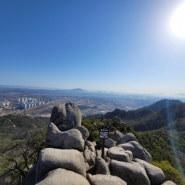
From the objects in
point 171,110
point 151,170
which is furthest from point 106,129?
point 171,110

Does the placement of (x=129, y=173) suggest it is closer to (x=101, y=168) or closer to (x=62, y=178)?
(x=101, y=168)

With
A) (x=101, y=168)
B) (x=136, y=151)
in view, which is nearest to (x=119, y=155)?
(x=101, y=168)

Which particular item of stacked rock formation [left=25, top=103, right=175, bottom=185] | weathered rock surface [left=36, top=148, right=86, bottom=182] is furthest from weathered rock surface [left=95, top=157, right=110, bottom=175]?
weathered rock surface [left=36, top=148, right=86, bottom=182]

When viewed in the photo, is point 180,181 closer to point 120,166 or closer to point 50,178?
point 120,166

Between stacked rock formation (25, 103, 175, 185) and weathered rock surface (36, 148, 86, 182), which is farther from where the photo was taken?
weathered rock surface (36, 148, 86, 182)

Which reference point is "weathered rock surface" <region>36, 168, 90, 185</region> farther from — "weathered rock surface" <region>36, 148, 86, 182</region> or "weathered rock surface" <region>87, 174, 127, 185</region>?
"weathered rock surface" <region>87, 174, 127, 185</region>

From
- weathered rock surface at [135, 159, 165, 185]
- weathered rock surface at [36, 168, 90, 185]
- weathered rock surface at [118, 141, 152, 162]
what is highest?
weathered rock surface at [36, 168, 90, 185]

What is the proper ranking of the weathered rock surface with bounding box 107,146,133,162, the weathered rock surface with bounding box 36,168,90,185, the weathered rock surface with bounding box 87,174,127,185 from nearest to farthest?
the weathered rock surface with bounding box 36,168,90,185 < the weathered rock surface with bounding box 87,174,127,185 < the weathered rock surface with bounding box 107,146,133,162
